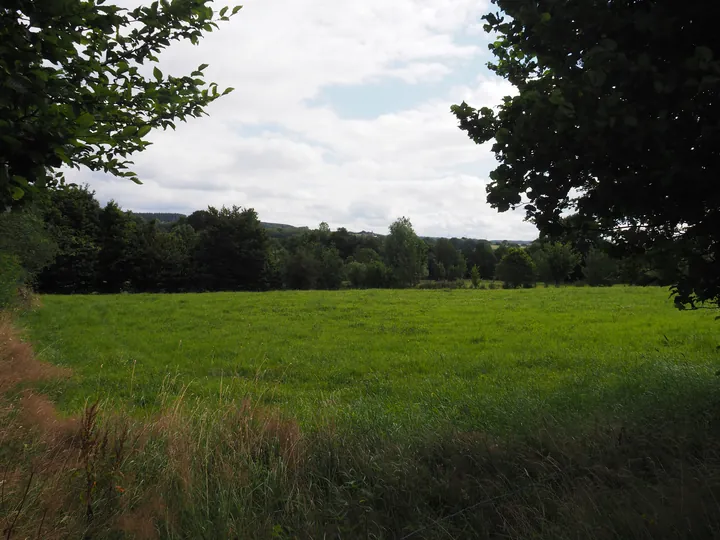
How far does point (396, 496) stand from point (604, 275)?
10.4 feet

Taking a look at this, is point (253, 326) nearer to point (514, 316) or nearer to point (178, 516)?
point (514, 316)

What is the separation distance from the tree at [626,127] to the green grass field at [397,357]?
263 cm

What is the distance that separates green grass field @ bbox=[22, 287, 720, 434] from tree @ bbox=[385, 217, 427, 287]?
1940 inches

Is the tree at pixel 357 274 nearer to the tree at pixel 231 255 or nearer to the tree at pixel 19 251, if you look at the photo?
the tree at pixel 231 255

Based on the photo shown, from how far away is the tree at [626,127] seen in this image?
292cm

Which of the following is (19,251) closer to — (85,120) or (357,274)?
(85,120)

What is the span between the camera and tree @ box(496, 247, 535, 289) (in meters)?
62.7

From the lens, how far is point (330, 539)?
3848 mm

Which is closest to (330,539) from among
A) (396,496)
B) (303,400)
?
(396,496)

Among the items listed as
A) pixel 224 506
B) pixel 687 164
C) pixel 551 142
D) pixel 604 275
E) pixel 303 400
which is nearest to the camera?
pixel 687 164

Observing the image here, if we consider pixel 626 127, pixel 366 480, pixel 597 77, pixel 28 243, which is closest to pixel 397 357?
pixel 366 480

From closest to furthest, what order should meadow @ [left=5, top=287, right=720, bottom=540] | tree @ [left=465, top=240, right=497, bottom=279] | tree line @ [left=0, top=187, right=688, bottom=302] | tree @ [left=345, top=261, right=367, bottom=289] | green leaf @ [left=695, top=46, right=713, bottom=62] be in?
green leaf @ [left=695, top=46, right=713, bottom=62]
meadow @ [left=5, top=287, right=720, bottom=540]
tree line @ [left=0, top=187, right=688, bottom=302]
tree @ [left=345, top=261, right=367, bottom=289]
tree @ [left=465, top=240, right=497, bottom=279]

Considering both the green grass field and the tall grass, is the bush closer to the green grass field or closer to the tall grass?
the green grass field

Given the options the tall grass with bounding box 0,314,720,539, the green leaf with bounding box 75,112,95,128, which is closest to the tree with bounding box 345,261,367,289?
the tall grass with bounding box 0,314,720,539
